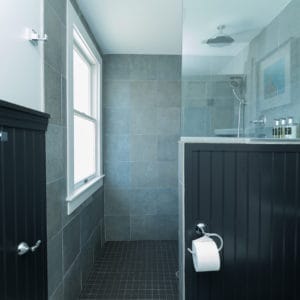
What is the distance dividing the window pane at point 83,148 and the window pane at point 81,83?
0.16m

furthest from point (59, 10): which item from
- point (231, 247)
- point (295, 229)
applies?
point (295, 229)

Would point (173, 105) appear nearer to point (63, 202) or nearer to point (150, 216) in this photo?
point (150, 216)

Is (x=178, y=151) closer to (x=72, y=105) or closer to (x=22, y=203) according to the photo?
(x=72, y=105)

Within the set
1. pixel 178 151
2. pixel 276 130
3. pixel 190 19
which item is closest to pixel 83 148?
pixel 178 151

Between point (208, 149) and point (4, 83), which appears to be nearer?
point (4, 83)

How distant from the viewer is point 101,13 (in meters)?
2.25

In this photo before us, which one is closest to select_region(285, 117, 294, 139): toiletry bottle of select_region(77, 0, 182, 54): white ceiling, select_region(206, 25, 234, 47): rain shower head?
select_region(206, 25, 234, 47): rain shower head

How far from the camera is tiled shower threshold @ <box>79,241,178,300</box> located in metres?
2.14

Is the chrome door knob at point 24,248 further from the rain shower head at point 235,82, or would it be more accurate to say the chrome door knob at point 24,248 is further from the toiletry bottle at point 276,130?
the rain shower head at point 235,82

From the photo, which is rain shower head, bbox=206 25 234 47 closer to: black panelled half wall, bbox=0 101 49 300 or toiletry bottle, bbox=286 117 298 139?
toiletry bottle, bbox=286 117 298 139

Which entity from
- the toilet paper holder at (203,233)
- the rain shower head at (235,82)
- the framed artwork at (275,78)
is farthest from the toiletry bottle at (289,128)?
the toilet paper holder at (203,233)

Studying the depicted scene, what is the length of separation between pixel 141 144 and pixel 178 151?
1.40 metres

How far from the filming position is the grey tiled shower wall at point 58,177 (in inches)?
58.6

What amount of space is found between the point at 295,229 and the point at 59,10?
2067 mm
